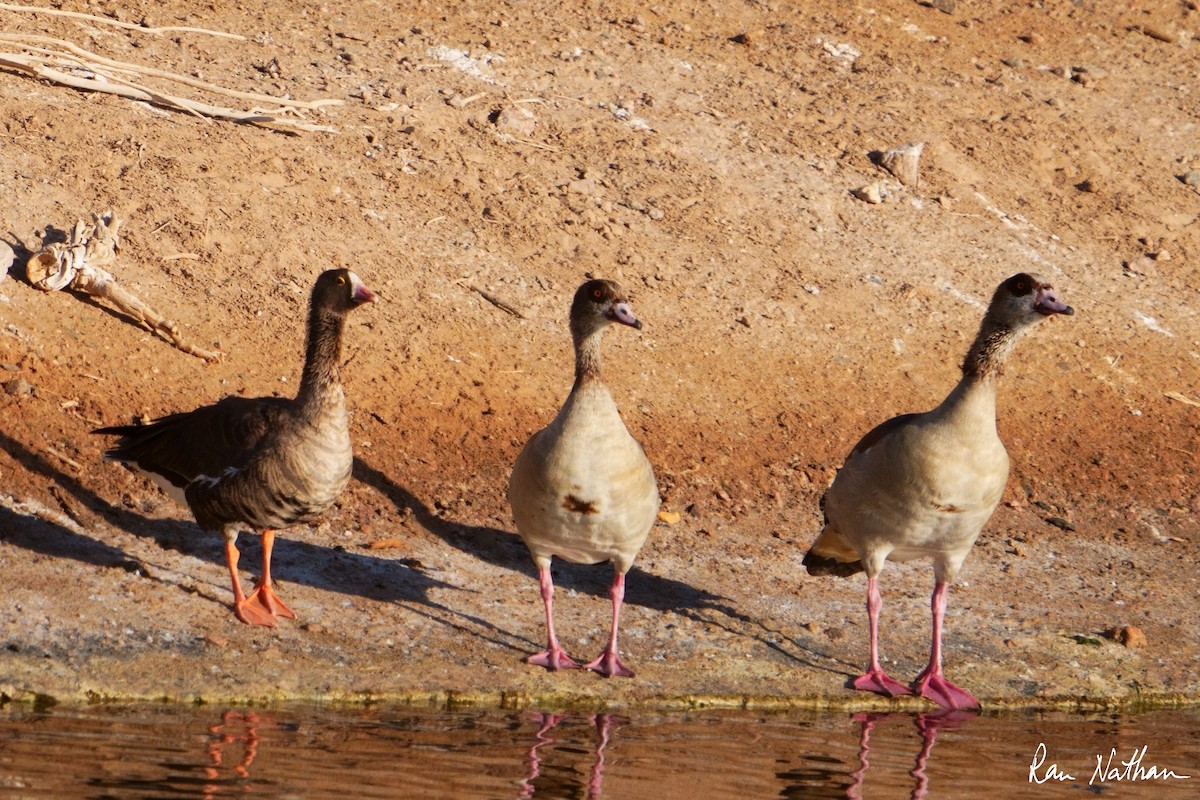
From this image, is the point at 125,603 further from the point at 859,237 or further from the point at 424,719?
the point at 859,237

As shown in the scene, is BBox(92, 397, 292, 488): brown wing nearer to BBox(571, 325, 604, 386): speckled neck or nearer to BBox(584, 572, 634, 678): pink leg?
BBox(571, 325, 604, 386): speckled neck

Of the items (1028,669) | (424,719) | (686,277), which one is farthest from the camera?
(686,277)

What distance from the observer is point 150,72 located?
1588 centimetres

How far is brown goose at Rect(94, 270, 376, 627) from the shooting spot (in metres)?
9.70

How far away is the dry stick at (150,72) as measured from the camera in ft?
51.3

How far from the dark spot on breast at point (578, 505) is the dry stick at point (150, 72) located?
8.22m

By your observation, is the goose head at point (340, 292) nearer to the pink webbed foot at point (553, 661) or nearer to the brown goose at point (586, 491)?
the brown goose at point (586, 491)

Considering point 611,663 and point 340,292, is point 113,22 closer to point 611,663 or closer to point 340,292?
point 340,292

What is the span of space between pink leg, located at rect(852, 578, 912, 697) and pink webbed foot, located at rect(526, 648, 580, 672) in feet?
5.79

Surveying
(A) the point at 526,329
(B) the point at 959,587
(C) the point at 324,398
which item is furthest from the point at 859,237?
(C) the point at 324,398

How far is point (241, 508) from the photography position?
975cm

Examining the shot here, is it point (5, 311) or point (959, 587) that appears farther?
point (5, 311)

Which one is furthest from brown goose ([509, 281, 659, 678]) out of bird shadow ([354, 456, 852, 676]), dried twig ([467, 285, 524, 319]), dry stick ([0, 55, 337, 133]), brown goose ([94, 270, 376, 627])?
dry stick ([0, 55, 337, 133])

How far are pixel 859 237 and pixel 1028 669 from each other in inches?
297
